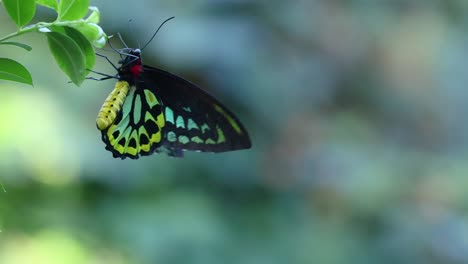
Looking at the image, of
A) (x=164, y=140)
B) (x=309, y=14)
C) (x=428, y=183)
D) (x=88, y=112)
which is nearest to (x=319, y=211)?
(x=428, y=183)

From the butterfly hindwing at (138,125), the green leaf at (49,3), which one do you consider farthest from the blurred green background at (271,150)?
the green leaf at (49,3)

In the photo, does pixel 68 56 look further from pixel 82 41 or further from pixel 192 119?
pixel 192 119

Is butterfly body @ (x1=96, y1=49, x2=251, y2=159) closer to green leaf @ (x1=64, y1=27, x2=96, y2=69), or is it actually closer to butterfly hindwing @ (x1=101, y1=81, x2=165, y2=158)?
butterfly hindwing @ (x1=101, y1=81, x2=165, y2=158)

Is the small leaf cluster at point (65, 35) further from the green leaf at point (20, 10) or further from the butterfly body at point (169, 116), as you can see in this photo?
the butterfly body at point (169, 116)

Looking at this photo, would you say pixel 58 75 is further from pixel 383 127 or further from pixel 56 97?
pixel 383 127

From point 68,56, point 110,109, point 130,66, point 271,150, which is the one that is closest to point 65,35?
point 68,56

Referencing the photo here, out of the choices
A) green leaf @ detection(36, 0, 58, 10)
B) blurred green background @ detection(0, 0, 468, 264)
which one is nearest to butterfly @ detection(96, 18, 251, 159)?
green leaf @ detection(36, 0, 58, 10)
